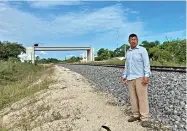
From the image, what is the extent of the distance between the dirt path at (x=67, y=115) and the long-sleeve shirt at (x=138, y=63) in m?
1.13

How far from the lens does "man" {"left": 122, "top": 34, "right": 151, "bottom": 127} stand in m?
7.01

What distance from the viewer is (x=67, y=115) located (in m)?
9.02

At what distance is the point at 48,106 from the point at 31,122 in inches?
67.8

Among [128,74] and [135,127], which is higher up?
[128,74]

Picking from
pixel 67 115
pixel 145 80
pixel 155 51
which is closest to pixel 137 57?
pixel 145 80

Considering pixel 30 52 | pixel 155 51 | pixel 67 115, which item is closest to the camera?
pixel 67 115

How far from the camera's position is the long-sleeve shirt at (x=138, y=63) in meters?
7.00

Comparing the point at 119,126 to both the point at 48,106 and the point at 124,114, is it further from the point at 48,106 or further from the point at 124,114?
the point at 48,106

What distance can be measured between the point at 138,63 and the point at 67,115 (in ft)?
9.67

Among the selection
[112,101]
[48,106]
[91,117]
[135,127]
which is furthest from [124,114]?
[48,106]

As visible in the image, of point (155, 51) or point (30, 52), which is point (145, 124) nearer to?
point (155, 51)

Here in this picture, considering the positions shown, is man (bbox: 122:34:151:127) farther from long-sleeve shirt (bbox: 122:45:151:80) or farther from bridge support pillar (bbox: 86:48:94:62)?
bridge support pillar (bbox: 86:48:94:62)

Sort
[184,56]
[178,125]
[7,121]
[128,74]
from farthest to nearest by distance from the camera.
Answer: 1. [184,56]
2. [7,121]
3. [128,74]
4. [178,125]

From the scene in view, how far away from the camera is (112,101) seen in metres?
10.6
